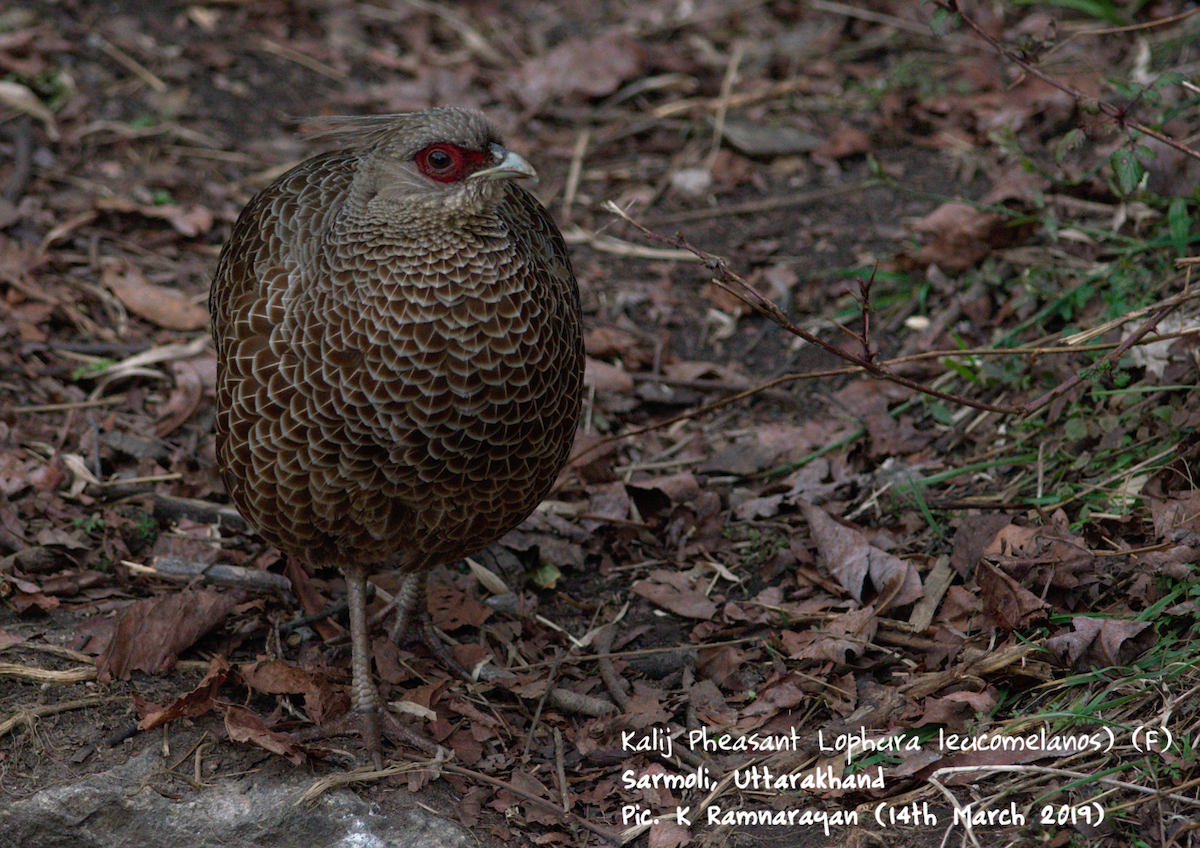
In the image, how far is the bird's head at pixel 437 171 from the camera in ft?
10.4

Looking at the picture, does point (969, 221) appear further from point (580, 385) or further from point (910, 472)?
point (580, 385)

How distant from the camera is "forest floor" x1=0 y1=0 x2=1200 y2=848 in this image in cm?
313

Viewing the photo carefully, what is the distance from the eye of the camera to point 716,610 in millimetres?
3975

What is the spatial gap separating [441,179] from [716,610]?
1791 mm

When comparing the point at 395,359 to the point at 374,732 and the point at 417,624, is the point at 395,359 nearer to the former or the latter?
the point at 374,732

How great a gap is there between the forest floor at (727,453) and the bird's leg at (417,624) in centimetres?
10

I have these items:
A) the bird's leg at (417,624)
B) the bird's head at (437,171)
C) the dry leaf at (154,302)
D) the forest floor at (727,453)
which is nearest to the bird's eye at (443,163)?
the bird's head at (437,171)

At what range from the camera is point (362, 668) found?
11.6 feet

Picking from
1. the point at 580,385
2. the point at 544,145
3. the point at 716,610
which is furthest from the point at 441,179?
the point at 544,145

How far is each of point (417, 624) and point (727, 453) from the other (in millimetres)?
1523

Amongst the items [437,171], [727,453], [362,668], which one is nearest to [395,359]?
[437,171]

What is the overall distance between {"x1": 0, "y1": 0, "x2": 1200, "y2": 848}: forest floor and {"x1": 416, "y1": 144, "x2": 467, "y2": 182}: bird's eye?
2.12 feet

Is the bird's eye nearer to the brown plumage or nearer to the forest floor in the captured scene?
the brown plumage

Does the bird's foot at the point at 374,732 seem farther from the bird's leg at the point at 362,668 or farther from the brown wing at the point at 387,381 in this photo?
the brown wing at the point at 387,381
